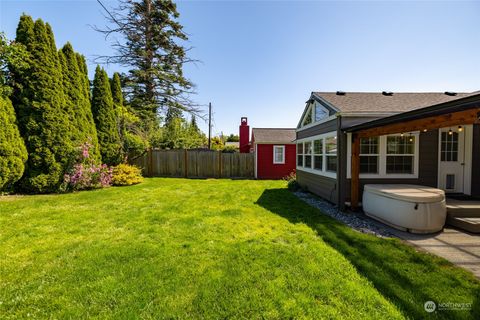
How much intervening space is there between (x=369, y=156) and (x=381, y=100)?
2231mm

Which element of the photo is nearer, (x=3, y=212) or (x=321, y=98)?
(x=3, y=212)

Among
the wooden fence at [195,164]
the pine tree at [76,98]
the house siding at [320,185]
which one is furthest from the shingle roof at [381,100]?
the pine tree at [76,98]

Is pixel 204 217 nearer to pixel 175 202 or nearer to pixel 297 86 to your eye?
pixel 175 202

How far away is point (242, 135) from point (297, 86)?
737 cm

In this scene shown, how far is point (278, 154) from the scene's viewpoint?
46.9ft

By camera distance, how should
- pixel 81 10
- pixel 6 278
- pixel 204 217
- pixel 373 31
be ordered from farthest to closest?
1. pixel 373 31
2. pixel 81 10
3. pixel 204 217
4. pixel 6 278

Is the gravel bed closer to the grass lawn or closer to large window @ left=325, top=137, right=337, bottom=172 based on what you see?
the grass lawn

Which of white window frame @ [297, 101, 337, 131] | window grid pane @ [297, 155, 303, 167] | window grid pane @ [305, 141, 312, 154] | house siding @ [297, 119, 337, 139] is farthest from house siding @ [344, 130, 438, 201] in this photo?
window grid pane @ [297, 155, 303, 167]

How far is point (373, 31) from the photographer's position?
7.15 metres

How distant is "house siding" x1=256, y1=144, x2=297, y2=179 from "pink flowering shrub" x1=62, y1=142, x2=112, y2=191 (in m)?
8.84

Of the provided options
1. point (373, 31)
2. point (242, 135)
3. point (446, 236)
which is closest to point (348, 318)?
point (446, 236)

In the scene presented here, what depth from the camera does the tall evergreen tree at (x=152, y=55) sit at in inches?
658

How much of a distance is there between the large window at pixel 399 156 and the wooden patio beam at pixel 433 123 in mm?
1460

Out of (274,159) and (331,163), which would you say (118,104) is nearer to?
(274,159)
